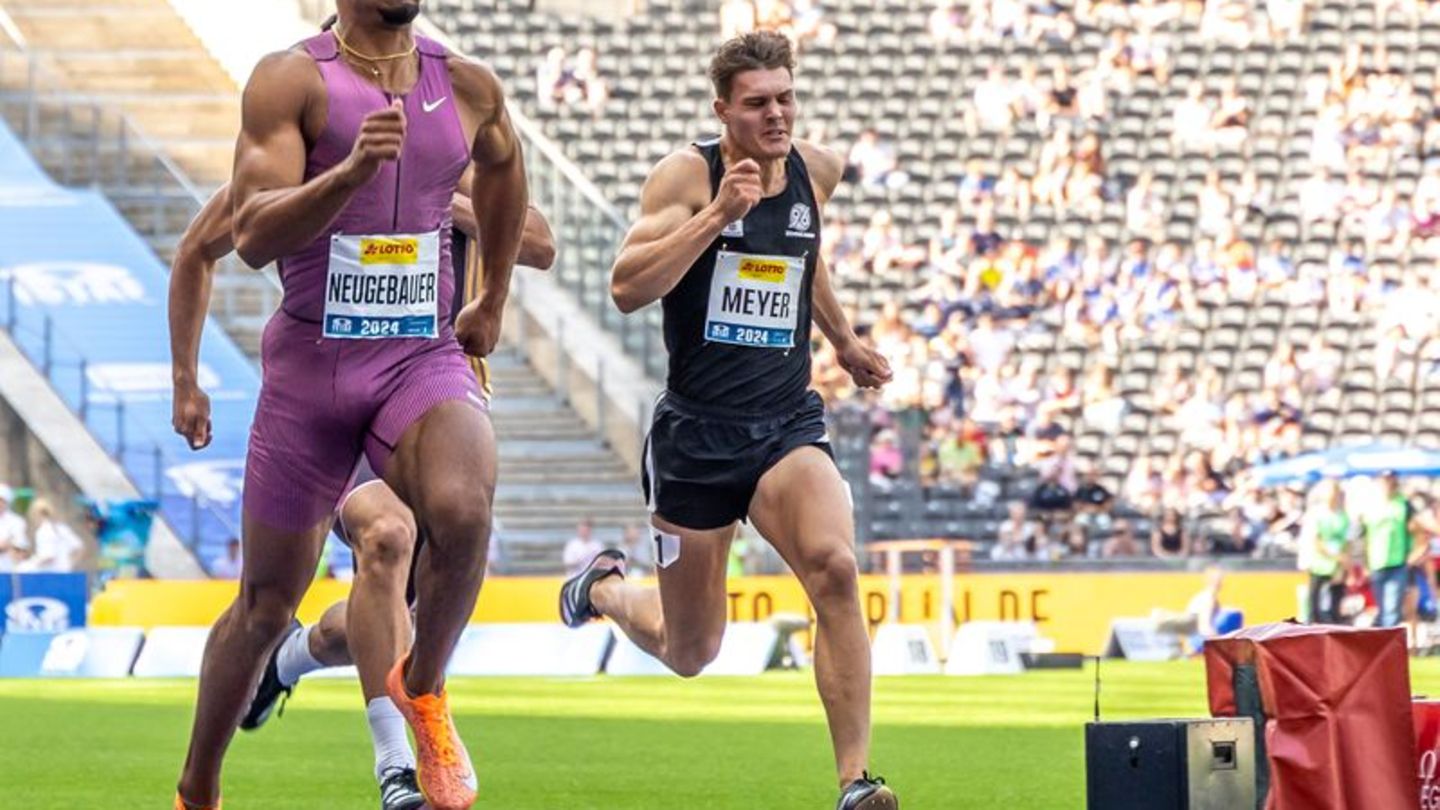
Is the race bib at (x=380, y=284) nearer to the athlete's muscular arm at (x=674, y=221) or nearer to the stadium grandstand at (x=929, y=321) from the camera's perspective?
the athlete's muscular arm at (x=674, y=221)

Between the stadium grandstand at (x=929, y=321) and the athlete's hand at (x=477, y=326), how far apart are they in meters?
16.8

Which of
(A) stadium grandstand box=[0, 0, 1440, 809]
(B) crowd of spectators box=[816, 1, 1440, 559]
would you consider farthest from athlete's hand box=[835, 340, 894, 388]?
(B) crowd of spectators box=[816, 1, 1440, 559]

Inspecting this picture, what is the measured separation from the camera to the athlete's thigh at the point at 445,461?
8.96 meters

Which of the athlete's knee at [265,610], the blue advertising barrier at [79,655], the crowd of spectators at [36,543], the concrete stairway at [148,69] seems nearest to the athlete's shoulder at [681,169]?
the athlete's knee at [265,610]

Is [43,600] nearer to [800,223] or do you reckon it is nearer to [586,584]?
[586,584]

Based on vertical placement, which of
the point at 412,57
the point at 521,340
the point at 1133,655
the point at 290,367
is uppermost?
the point at 412,57

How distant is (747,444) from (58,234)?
2788 centimetres

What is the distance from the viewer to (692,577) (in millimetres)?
11281

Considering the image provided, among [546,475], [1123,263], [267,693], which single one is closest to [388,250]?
[267,693]

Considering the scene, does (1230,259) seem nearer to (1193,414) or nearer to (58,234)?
(1193,414)

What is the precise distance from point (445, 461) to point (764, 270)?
2101 millimetres

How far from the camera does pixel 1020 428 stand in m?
36.2

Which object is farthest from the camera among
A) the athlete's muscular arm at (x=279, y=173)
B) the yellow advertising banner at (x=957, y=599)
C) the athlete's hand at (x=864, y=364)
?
the yellow advertising banner at (x=957, y=599)

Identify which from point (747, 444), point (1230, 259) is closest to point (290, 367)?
point (747, 444)
